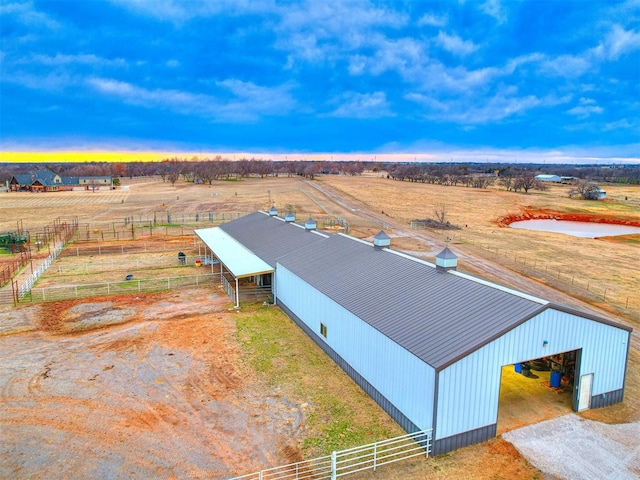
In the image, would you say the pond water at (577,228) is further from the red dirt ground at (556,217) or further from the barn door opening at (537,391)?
the barn door opening at (537,391)

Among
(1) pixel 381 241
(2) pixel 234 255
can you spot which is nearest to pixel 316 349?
(1) pixel 381 241

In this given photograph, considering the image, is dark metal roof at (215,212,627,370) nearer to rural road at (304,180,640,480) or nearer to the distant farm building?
the distant farm building

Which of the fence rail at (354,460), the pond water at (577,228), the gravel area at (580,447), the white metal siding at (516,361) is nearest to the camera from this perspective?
the fence rail at (354,460)

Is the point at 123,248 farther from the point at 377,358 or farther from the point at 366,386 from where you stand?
the point at 377,358

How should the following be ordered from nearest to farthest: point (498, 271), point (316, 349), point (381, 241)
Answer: point (316, 349) → point (381, 241) → point (498, 271)

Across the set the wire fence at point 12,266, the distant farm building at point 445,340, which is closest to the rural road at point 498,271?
the distant farm building at point 445,340
